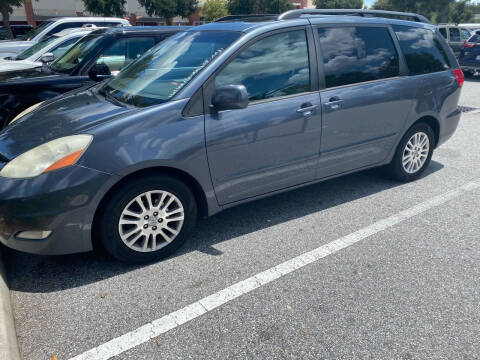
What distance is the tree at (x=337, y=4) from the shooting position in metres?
62.1

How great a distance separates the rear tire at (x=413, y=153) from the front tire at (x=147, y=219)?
2606mm

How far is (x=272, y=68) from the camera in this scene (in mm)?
3467

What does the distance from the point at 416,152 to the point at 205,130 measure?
2.84 m

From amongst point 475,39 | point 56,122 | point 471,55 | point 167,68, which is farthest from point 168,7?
point 56,122

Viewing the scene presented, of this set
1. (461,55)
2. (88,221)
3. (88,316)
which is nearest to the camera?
(88,316)

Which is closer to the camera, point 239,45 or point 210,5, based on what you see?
point 239,45

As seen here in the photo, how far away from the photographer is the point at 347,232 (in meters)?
3.64

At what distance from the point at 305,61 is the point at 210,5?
142ft

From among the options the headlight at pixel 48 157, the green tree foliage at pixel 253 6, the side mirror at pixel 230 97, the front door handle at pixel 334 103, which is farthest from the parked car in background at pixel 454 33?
the green tree foliage at pixel 253 6

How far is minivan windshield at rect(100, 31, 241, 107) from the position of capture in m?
3.24

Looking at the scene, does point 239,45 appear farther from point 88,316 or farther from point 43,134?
point 88,316

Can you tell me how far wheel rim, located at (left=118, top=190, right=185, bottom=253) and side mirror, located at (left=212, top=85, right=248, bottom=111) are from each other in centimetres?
79

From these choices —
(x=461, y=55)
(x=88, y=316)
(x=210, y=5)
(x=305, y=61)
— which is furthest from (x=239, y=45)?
(x=210, y=5)

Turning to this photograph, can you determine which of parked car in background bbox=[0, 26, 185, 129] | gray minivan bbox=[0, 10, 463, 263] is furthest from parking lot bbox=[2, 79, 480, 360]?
parked car in background bbox=[0, 26, 185, 129]
